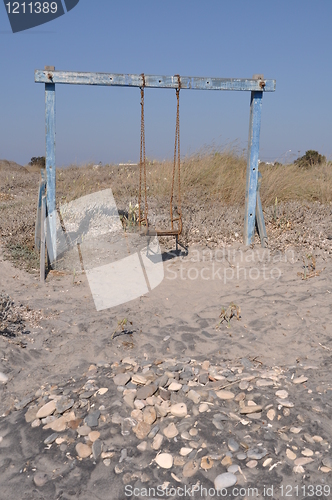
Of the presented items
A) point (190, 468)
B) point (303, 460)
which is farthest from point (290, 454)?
point (190, 468)

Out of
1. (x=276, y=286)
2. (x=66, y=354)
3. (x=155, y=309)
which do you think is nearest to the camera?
(x=66, y=354)

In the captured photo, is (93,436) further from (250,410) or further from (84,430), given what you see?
(250,410)

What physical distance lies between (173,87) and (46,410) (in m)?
4.27

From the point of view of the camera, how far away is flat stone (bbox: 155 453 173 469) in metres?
2.30

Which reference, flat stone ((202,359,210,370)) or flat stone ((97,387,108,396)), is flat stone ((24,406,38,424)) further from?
flat stone ((202,359,210,370))

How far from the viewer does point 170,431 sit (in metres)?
2.53

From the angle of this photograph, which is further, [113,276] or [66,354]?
[113,276]

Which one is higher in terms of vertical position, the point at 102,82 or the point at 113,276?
the point at 102,82

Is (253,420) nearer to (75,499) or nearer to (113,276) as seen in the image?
(75,499)

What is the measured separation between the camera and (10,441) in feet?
8.47

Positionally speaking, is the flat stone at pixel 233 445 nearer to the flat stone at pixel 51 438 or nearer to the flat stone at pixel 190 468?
the flat stone at pixel 190 468

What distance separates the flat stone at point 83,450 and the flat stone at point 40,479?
0.21 metres

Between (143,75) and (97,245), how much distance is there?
8.20 ft

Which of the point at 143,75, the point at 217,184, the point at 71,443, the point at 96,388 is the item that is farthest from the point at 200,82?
the point at 71,443
